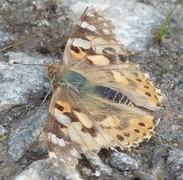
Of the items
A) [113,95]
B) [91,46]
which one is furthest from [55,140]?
[91,46]

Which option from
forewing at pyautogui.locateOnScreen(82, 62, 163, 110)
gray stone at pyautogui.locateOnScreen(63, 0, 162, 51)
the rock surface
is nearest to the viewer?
the rock surface

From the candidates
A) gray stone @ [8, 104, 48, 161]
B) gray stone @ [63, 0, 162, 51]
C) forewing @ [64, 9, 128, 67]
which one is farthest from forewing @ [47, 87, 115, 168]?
gray stone @ [63, 0, 162, 51]

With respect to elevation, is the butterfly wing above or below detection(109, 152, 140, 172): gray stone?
above

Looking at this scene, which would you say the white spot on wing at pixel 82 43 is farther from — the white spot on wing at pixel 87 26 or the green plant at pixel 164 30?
the green plant at pixel 164 30

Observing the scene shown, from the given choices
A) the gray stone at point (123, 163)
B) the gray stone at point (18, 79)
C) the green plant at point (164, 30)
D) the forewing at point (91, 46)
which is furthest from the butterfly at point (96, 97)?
the green plant at point (164, 30)

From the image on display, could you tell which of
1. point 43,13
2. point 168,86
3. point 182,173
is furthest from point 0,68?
point 182,173

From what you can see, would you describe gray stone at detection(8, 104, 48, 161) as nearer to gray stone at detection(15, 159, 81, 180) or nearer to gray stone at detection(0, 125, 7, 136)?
gray stone at detection(0, 125, 7, 136)

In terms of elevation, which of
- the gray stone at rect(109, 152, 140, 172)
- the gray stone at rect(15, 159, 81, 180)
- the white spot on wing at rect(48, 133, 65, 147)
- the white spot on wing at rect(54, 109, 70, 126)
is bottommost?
the gray stone at rect(15, 159, 81, 180)

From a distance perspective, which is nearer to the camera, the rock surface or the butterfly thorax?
the rock surface
